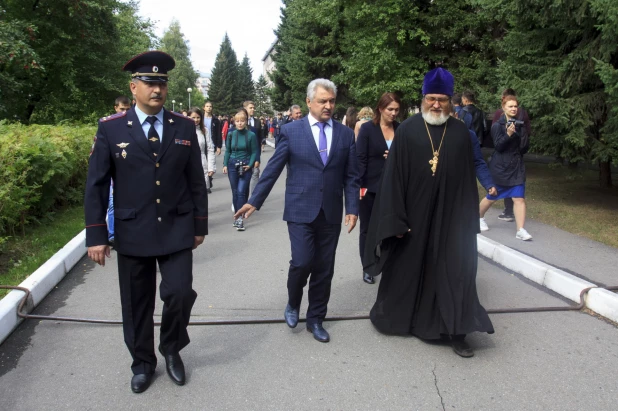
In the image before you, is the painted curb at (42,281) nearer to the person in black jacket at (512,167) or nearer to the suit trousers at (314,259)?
the suit trousers at (314,259)

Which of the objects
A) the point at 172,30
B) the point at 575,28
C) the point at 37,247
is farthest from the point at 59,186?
the point at 172,30

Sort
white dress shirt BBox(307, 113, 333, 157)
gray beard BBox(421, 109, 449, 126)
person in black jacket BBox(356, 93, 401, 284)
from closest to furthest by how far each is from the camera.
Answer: gray beard BBox(421, 109, 449, 126)
white dress shirt BBox(307, 113, 333, 157)
person in black jacket BBox(356, 93, 401, 284)

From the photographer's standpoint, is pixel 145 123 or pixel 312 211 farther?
pixel 312 211

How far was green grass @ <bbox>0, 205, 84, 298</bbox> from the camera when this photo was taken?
18.4 feet

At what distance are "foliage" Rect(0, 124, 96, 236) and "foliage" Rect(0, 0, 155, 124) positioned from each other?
900 cm

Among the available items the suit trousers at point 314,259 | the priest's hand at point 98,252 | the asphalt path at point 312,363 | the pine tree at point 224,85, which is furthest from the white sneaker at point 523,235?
the pine tree at point 224,85

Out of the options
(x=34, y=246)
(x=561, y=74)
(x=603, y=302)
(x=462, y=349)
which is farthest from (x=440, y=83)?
(x=561, y=74)

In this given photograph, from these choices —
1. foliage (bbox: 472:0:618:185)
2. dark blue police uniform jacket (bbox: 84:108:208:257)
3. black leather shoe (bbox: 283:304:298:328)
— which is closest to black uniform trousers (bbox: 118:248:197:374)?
dark blue police uniform jacket (bbox: 84:108:208:257)

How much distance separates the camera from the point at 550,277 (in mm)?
5516

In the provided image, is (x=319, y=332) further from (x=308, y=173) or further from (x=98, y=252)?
(x=98, y=252)

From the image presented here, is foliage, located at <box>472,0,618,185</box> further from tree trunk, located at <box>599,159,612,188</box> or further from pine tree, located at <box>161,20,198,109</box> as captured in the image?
pine tree, located at <box>161,20,198,109</box>

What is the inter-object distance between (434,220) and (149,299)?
2.15m

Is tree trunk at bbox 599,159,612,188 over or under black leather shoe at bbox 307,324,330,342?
over

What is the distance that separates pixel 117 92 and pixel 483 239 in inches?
744
